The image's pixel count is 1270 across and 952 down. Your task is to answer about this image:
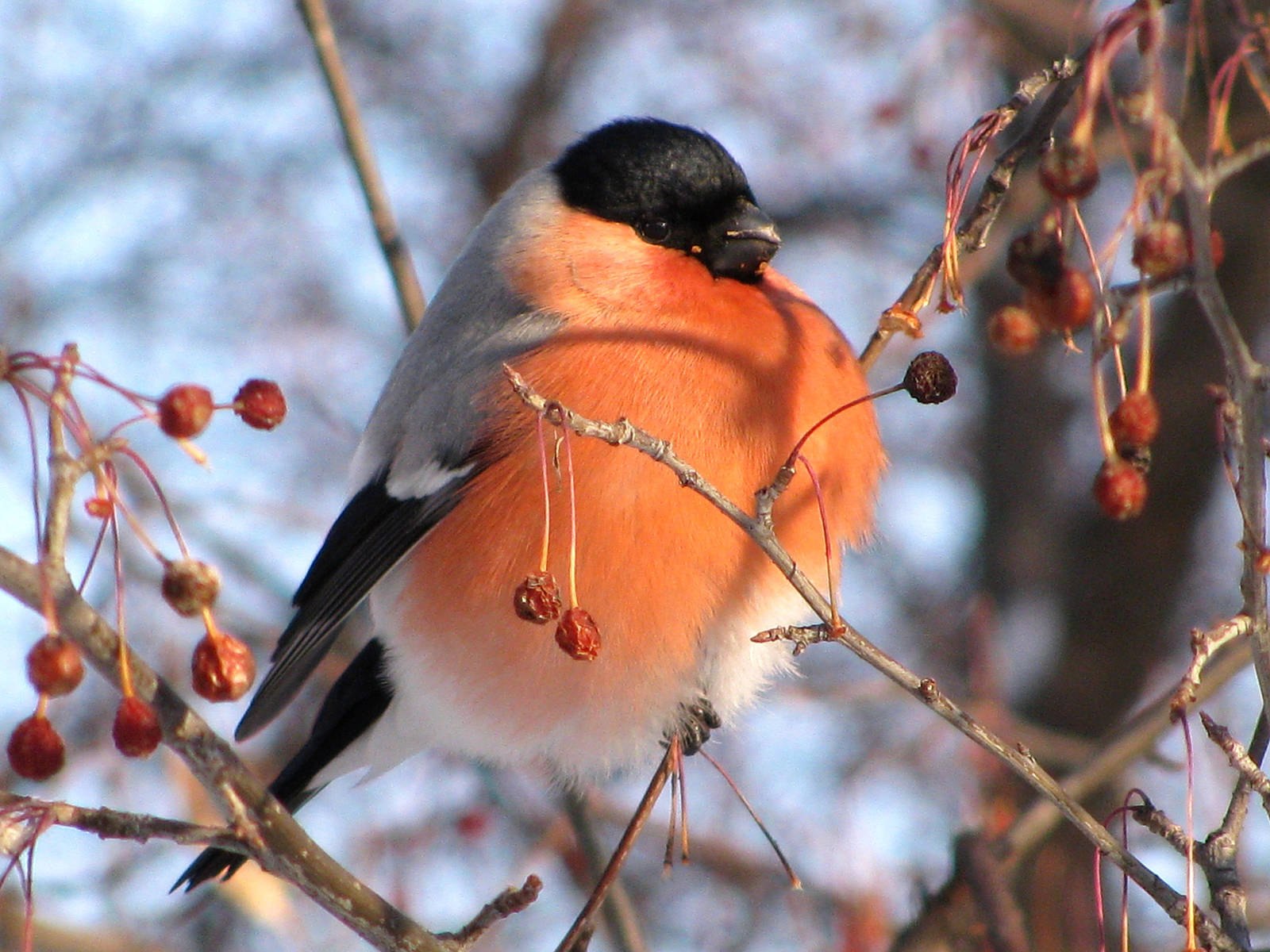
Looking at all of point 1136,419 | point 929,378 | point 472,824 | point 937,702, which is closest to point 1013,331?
point 1136,419

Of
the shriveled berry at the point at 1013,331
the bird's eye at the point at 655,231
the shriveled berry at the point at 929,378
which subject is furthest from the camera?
the bird's eye at the point at 655,231

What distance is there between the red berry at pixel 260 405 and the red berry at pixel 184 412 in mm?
59

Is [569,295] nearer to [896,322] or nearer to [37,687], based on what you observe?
[896,322]

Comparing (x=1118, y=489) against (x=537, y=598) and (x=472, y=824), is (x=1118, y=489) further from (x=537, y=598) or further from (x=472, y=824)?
(x=472, y=824)

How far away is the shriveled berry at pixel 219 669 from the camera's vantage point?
1.66 m

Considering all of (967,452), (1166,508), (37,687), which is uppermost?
(967,452)

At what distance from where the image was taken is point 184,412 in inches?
62.5

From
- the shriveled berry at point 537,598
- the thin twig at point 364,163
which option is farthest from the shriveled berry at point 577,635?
the thin twig at point 364,163

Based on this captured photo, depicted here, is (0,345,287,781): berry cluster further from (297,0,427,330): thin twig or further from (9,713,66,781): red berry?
(297,0,427,330): thin twig

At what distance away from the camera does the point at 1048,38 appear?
4.81 m

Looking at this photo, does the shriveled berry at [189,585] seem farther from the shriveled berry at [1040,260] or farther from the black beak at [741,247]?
the black beak at [741,247]

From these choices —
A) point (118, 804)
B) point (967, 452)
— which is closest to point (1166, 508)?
point (967, 452)

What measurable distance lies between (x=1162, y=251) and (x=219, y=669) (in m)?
1.13

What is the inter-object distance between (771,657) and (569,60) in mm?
4783
